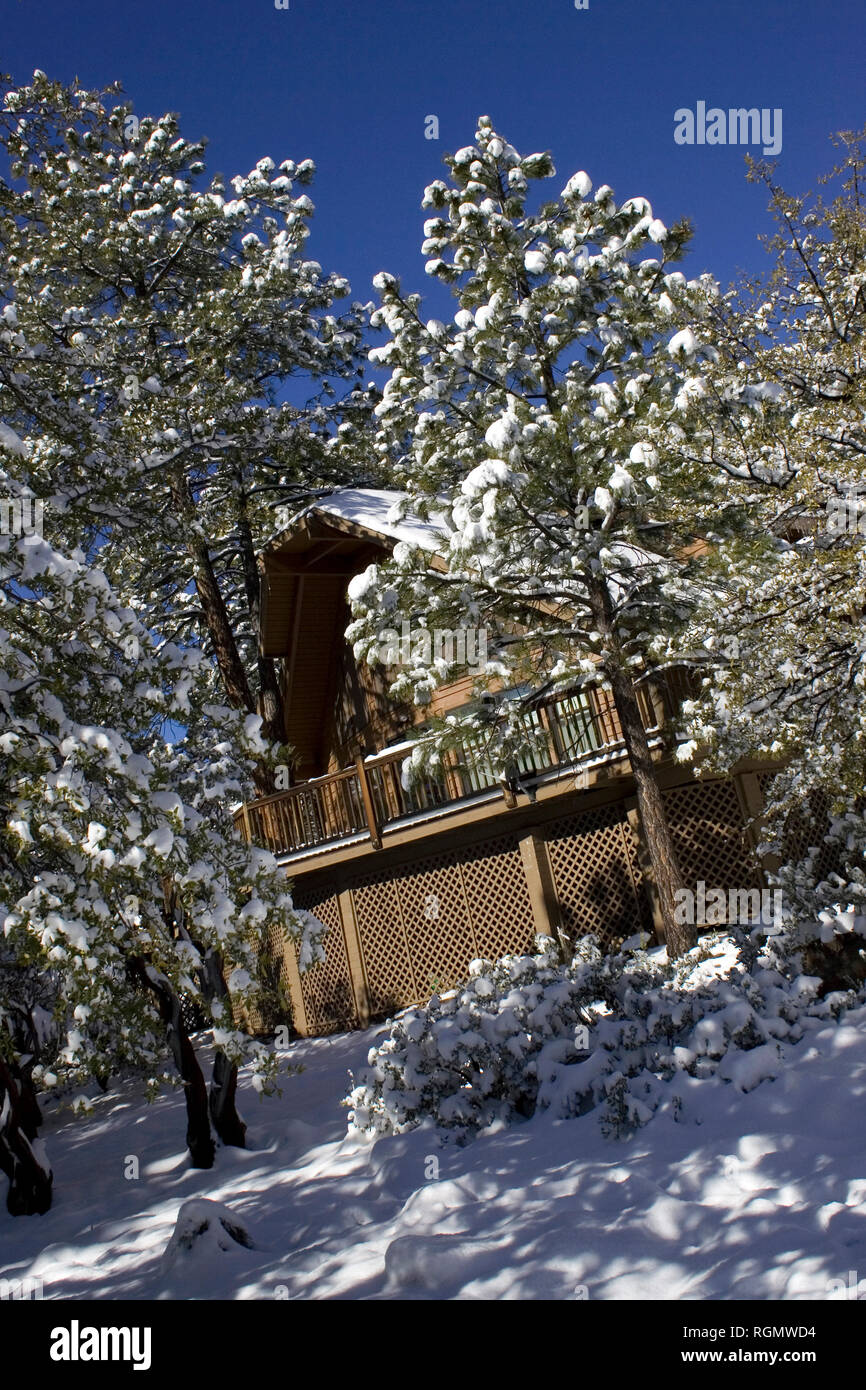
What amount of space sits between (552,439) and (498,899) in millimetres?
7287

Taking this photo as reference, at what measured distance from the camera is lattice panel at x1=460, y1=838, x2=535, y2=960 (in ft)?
49.3

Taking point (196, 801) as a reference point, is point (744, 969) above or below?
below

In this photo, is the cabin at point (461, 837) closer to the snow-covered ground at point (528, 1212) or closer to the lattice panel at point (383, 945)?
the lattice panel at point (383, 945)

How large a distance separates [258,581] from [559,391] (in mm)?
10966

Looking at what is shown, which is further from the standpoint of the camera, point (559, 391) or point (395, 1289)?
point (559, 391)

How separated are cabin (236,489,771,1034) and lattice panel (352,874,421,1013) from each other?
0.08 ft

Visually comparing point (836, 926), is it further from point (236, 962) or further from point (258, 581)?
point (258, 581)

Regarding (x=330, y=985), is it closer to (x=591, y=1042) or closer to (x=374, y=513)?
(x=374, y=513)

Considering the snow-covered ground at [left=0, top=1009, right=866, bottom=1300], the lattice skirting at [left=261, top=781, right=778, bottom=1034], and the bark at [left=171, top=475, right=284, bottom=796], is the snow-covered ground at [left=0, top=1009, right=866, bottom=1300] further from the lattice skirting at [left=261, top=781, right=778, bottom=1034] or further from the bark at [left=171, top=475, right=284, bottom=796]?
the bark at [left=171, top=475, right=284, bottom=796]

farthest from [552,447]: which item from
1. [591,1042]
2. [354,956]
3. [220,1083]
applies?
[354,956]

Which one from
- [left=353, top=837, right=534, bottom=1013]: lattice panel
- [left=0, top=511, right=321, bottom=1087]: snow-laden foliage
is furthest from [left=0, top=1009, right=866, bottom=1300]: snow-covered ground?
[left=353, top=837, right=534, bottom=1013]: lattice panel

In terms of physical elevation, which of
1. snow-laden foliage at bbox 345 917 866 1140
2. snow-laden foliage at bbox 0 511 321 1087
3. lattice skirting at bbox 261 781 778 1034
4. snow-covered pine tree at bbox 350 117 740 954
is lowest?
snow-laden foliage at bbox 345 917 866 1140

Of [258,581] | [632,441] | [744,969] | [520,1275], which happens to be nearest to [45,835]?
[520,1275]

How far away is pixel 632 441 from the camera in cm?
1144
